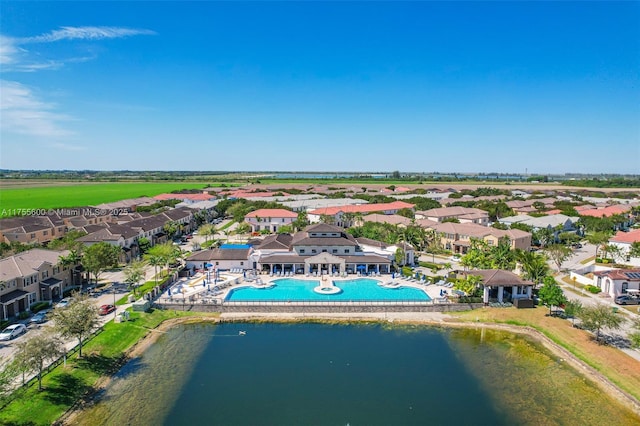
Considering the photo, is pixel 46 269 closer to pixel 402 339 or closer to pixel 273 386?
pixel 273 386

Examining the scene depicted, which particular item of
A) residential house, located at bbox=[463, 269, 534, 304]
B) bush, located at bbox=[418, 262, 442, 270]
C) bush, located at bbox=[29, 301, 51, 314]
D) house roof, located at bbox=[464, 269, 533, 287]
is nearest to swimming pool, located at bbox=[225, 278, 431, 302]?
residential house, located at bbox=[463, 269, 534, 304]

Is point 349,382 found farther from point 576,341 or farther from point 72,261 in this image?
point 72,261

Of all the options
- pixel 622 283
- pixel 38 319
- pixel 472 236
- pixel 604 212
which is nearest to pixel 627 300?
pixel 622 283

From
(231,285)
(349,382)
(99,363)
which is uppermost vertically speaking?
(231,285)

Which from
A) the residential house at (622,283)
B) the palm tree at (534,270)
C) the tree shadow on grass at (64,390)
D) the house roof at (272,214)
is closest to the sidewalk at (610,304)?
the residential house at (622,283)

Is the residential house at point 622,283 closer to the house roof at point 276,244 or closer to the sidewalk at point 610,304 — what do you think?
the sidewalk at point 610,304

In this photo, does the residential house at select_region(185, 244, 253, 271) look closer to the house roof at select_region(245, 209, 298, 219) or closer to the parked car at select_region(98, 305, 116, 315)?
the parked car at select_region(98, 305, 116, 315)
